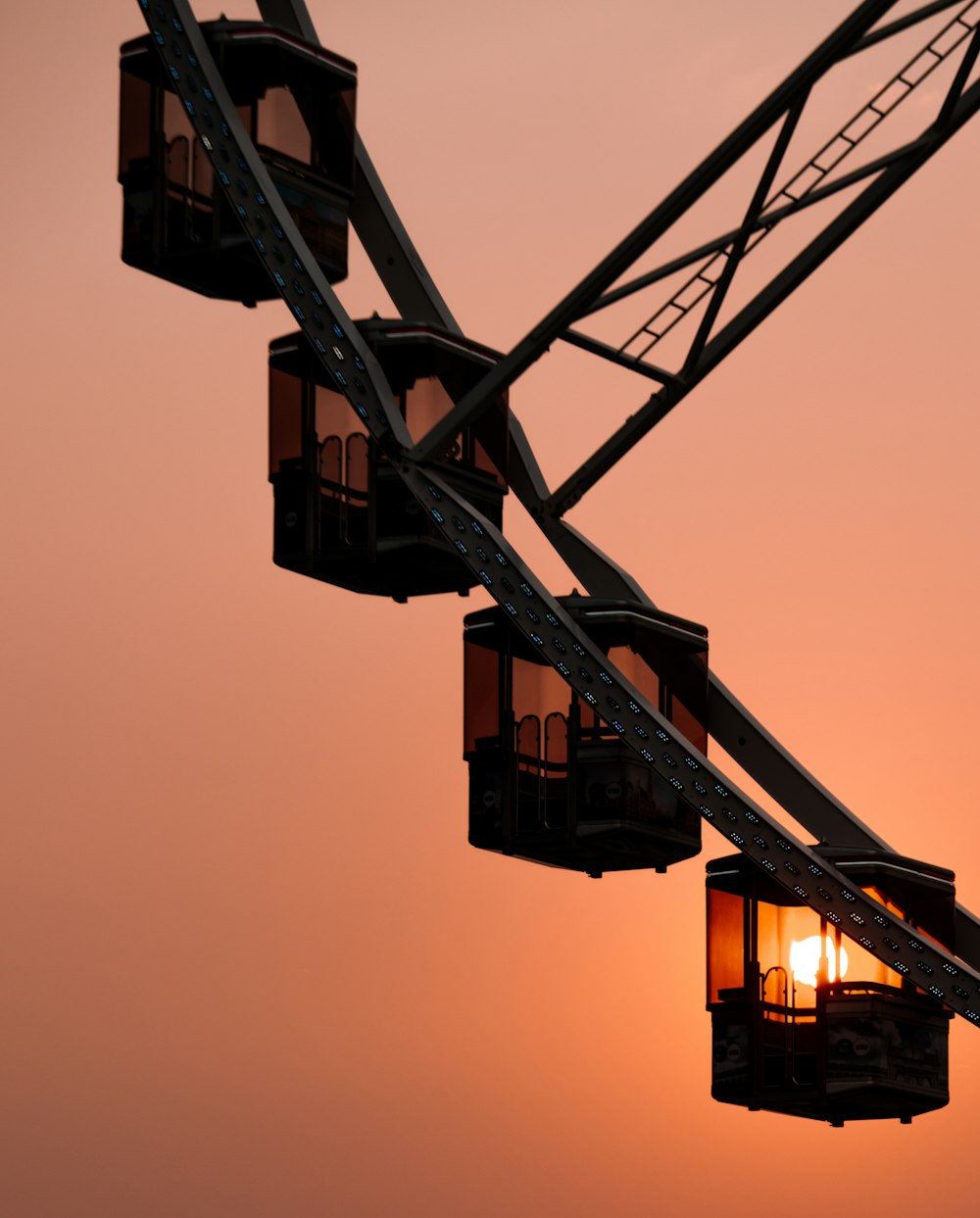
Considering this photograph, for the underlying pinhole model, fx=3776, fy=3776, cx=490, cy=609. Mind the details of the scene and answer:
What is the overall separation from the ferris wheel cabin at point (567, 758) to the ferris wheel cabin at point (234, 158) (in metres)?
4.61

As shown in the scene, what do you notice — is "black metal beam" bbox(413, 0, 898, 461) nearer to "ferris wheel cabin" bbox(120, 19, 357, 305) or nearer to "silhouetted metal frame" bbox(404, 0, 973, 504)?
"silhouetted metal frame" bbox(404, 0, 973, 504)

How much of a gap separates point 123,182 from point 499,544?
5.75 metres

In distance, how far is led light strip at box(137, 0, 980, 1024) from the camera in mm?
38781

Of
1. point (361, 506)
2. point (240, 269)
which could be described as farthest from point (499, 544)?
point (240, 269)

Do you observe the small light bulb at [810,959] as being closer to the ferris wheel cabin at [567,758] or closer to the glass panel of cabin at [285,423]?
the ferris wheel cabin at [567,758]

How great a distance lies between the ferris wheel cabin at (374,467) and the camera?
3928 cm

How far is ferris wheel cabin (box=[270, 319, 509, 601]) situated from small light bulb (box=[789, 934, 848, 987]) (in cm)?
517

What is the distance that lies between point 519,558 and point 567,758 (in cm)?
217

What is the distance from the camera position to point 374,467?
129 feet

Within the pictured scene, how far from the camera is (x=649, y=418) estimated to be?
4138 cm

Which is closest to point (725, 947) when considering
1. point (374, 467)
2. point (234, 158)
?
point (374, 467)

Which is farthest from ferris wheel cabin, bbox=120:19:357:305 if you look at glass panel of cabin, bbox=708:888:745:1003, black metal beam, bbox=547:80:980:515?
glass panel of cabin, bbox=708:888:745:1003

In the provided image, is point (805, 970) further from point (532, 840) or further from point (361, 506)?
point (361, 506)

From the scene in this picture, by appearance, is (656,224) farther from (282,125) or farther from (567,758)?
(567,758)
